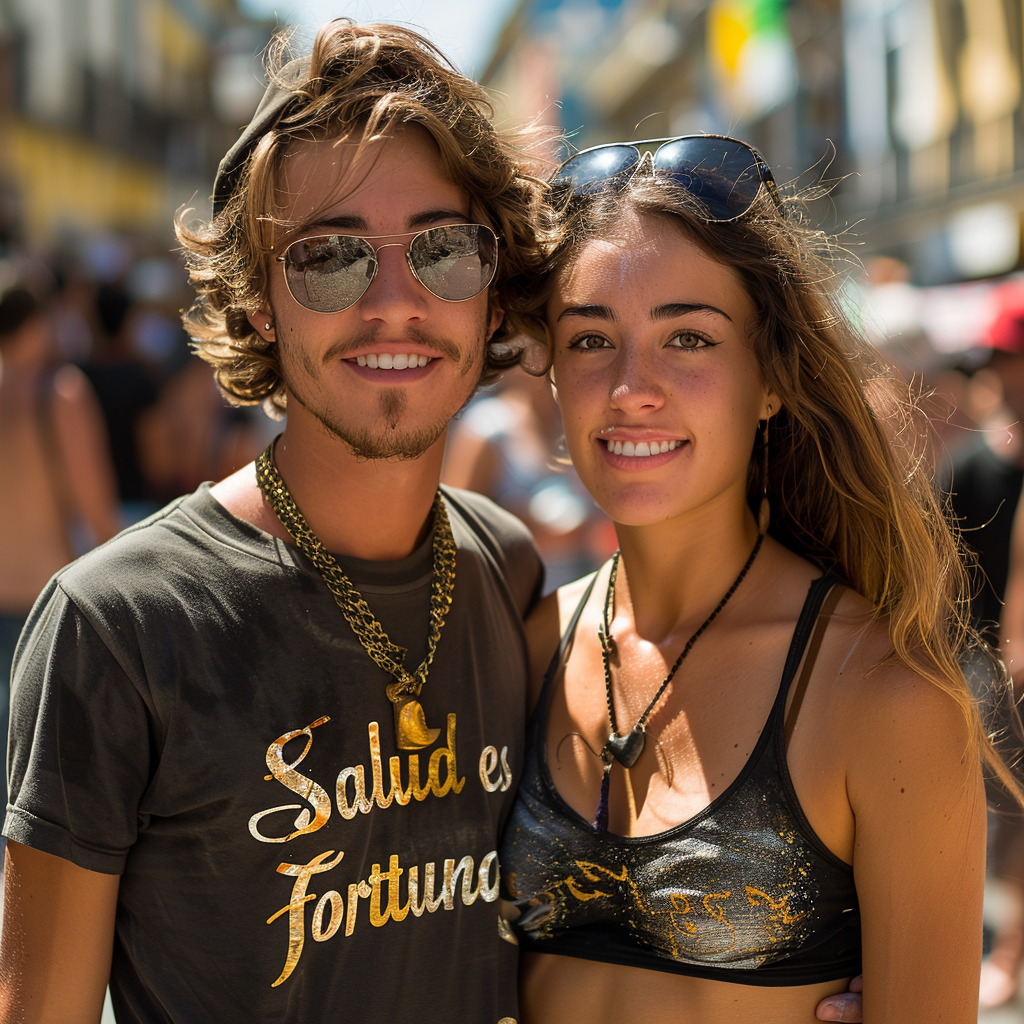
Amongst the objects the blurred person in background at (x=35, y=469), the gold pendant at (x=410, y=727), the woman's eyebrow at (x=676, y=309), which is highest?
Answer: the blurred person in background at (x=35, y=469)

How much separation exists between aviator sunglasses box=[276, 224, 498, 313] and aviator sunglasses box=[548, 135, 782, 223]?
33 centimetres

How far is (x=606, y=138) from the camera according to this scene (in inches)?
1548

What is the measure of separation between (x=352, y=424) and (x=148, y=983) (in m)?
1.07

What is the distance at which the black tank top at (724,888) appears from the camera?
6.22 ft

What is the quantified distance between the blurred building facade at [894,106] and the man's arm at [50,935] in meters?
9.93

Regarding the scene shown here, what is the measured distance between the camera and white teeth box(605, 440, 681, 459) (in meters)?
2.14

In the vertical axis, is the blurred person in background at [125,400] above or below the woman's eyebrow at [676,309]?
above

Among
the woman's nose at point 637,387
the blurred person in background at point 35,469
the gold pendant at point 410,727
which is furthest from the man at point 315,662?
the blurred person in background at point 35,469

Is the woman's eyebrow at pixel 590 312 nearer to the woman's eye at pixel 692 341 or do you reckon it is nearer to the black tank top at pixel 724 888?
the woman's eye at pixel 692 341

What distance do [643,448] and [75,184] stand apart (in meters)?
29.8

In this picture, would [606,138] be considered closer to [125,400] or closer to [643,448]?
Result: [125,400]

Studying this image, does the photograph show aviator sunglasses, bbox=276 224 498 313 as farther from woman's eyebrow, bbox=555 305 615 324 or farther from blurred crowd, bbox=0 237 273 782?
blurred crowd, bbox=0 237 273 782

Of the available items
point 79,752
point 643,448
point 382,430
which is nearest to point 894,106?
point 643,448

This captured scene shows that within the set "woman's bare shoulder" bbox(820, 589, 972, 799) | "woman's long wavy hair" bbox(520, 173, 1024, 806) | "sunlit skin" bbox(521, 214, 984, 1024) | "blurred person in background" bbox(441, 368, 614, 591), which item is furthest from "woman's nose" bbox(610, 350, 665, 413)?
"blurred person in background" bbox(441, 368, 614, 591)
